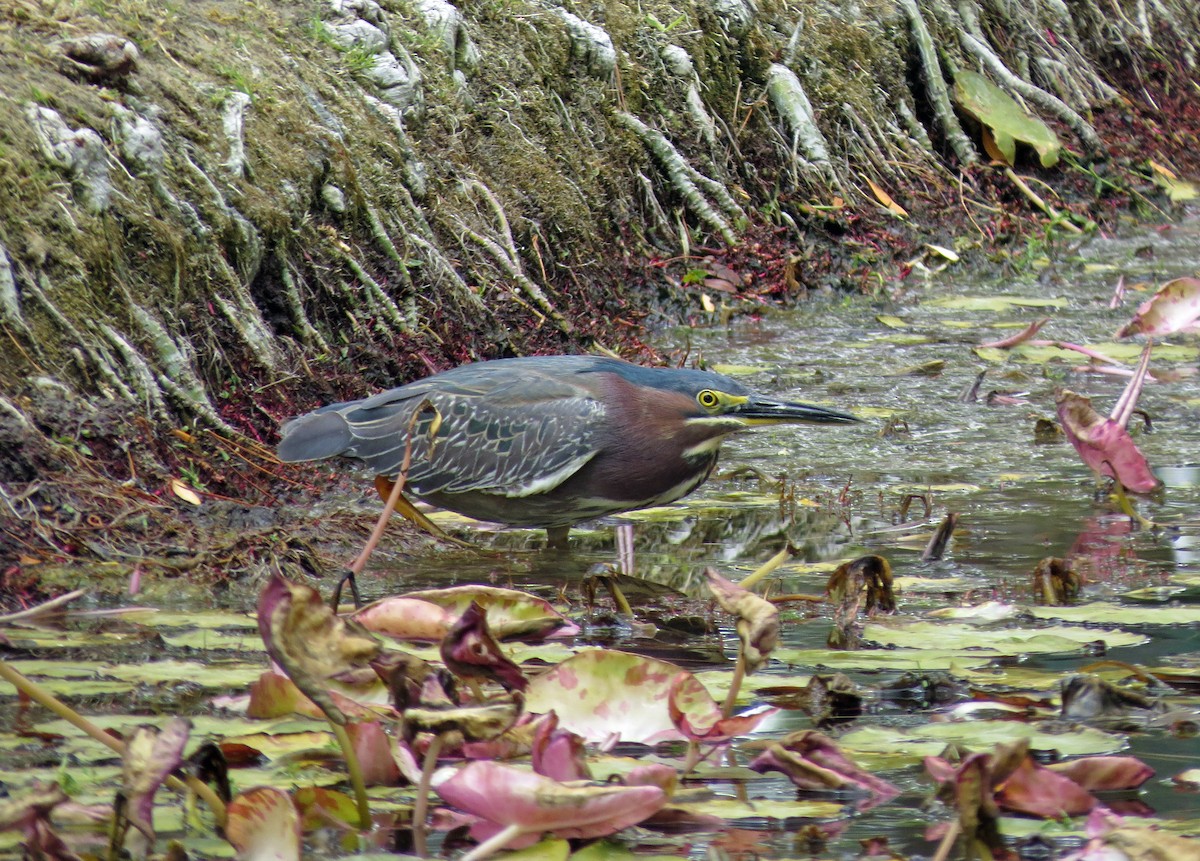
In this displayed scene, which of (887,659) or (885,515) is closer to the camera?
(887,659)

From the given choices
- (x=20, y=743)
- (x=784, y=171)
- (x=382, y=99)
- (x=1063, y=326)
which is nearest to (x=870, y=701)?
(x=20, y=743)

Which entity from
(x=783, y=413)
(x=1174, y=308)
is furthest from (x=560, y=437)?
(x=1174, y=308)

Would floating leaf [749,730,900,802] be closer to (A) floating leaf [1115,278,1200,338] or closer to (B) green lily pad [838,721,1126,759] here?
(B) green lily pad [838,721,1126,759]

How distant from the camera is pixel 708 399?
16.1 ft

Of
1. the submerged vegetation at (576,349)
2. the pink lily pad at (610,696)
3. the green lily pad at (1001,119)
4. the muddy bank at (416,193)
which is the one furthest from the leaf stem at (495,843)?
the green lily pad at (1001,119)

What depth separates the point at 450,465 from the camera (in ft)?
16.4

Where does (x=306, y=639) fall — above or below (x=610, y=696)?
above

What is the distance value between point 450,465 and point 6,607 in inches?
64.8

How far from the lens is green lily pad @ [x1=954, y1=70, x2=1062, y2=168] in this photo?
31.3ft

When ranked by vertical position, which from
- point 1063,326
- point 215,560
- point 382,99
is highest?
point 382,99

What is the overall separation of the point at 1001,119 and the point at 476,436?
5.61 m

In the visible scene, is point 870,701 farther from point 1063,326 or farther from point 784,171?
point 784,171

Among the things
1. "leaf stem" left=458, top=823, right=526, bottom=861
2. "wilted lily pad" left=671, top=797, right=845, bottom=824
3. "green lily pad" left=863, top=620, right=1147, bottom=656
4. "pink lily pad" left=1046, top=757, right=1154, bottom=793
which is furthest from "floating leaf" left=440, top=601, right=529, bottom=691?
"green lily pad" left=863, top=620, right=1147, bottom=656

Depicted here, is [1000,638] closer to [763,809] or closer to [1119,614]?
[1119,614]
